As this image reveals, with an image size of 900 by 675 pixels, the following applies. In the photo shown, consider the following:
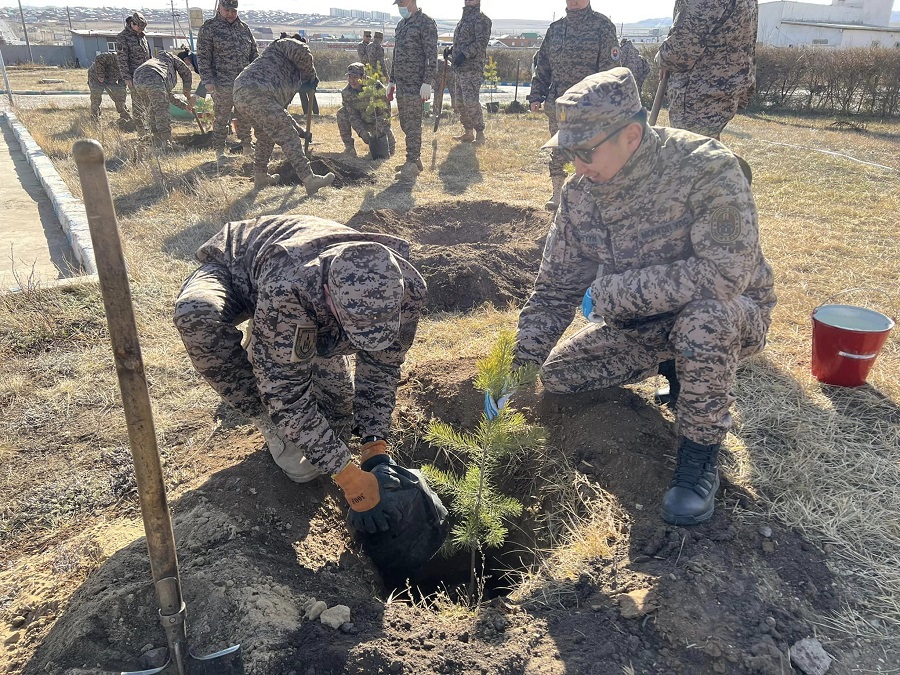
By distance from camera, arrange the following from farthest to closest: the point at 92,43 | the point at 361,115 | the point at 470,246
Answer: the point at 92,43, the point at 361,115, the point at 470,246

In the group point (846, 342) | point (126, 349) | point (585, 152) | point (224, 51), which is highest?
point (224, 51)

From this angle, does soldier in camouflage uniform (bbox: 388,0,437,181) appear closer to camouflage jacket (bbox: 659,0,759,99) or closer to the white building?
camouflage jacket (bbox: 659,0,759,99)

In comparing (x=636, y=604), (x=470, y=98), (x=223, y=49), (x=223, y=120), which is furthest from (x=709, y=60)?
(x=223, y=120)

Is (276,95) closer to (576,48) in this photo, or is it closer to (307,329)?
(576,48)

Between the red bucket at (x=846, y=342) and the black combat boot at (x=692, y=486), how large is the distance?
3.78 feet

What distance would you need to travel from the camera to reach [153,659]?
5.86 ft

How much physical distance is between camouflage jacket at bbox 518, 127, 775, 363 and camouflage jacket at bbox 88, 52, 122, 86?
1118 cm

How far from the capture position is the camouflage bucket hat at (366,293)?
1.87m

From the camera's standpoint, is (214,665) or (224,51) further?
(224,51)

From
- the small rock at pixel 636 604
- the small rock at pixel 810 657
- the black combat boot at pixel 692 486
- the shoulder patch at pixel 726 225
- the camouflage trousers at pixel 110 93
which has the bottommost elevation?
the small rock at pixel 810 657

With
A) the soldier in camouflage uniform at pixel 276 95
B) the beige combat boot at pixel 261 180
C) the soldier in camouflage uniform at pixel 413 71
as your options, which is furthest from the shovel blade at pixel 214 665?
the soldier in camouflage uniform at pixel 413 71

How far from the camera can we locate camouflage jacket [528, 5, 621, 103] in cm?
619

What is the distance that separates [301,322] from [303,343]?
0.08 meters

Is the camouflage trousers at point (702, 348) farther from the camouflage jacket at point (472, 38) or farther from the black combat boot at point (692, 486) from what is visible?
the camouflage jacket at point (472, 38)
